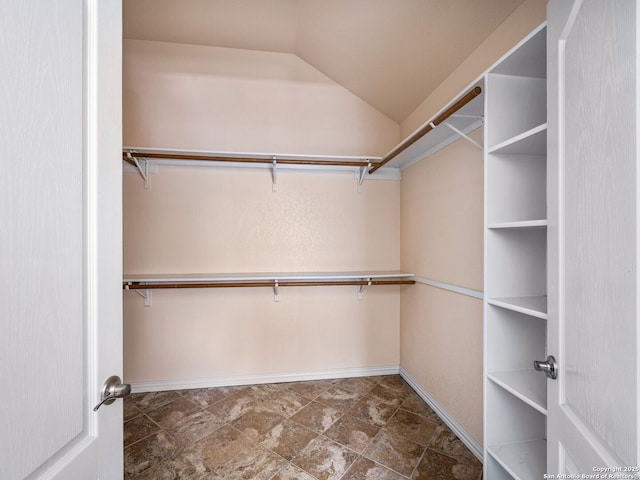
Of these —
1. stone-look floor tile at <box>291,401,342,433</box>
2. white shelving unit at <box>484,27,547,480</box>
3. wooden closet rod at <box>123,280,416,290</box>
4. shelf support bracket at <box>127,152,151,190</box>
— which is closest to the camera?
white shelving unit at <box>484,27,547,480</box>

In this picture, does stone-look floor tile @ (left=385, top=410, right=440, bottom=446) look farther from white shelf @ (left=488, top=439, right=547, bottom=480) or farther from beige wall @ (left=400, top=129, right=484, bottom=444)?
white shelf @ (left=488, top=439, right=547, bottom=480)

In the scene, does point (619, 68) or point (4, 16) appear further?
point (619, 68)

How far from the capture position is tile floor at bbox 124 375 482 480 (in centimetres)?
164

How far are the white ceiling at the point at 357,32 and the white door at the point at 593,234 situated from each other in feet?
3.20

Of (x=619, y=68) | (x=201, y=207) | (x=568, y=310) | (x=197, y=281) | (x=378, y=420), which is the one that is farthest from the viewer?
(x=201, y=207)

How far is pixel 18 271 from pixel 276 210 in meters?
2.26

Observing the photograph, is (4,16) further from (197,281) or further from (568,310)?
(197,281)

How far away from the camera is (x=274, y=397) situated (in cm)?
241

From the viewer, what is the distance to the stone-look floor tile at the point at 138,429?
6.28ft

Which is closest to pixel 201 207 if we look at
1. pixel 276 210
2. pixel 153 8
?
pixel 276 210

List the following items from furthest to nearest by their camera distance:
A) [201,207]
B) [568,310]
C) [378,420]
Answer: [201,207]
[378,420]
[568,310]

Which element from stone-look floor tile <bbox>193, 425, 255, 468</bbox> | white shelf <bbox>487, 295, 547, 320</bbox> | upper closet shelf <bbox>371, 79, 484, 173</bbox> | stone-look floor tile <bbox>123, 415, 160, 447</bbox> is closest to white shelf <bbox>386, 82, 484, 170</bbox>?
upper closet shelf <bbox>371, 79, 484, 173</bbox>

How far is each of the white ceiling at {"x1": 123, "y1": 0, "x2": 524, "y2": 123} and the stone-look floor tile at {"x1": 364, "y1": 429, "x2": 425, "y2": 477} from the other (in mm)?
2455

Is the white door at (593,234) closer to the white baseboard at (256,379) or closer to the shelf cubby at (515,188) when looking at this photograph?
the shelf cubby at (515,188)
